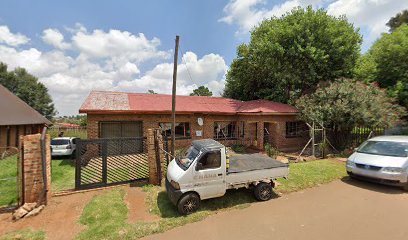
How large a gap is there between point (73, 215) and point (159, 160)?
9.59ft

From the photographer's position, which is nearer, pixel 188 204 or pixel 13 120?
pixel 188 204

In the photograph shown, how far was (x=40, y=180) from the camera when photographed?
6152 mm

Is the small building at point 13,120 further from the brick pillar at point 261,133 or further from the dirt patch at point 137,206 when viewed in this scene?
the brick pillar at point 261,133

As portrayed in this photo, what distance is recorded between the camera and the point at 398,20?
2820cm

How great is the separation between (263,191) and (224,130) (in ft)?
32.5

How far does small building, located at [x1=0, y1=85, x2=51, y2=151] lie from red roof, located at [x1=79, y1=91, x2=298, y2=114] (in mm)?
5888

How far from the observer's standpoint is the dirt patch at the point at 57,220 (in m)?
4.97

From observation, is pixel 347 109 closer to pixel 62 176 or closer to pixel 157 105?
pixel 157 105

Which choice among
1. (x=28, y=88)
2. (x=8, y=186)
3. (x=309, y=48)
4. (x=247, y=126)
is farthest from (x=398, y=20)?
(x=28, y=88)

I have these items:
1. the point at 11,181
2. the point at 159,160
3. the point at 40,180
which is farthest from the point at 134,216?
the point at 11,181

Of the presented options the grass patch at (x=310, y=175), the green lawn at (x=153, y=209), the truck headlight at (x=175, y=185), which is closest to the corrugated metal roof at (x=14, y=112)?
the green lawn at (x=153, y=209)

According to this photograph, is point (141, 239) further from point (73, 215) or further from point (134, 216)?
point (73, 215)

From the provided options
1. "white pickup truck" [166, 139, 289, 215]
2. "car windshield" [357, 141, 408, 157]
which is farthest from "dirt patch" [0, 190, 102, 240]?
"car windshield" [357, 141, 408, 157]

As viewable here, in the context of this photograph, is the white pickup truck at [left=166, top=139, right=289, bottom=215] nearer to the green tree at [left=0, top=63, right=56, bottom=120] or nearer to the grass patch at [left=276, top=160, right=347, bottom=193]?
the grass patch at [left=276, top=160, right=347, bottom=193]
